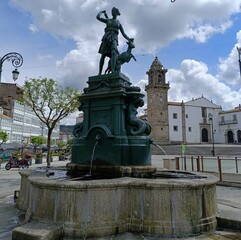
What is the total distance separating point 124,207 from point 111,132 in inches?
97.4

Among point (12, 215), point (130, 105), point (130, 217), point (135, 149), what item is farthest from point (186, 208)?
point (12, 215)

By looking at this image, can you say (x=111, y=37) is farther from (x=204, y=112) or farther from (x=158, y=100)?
(x=204, y=112)

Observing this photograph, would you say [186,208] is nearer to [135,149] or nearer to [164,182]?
[164,182]

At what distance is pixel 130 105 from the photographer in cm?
741

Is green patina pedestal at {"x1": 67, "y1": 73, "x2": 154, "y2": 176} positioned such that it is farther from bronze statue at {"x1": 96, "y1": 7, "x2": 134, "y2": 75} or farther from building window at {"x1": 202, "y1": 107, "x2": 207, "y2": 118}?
building window at {"x1": 202, "y1": 107, "x2": 207, "y2": 118}

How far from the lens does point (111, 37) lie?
8.12 metres

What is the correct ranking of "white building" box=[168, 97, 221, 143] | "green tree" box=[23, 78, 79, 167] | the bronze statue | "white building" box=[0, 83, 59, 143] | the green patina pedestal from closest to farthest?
1. the green patina pedestal
2. the bronze statue
3. "green tree" box=[23, 78, 79, 167]
4. "white building" box=[0, 83, 59, 143]
5. "white building" box=[168, 97, 221, 143]

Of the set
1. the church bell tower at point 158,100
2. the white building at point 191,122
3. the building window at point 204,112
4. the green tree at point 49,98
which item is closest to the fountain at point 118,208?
the green tree at point 49,98

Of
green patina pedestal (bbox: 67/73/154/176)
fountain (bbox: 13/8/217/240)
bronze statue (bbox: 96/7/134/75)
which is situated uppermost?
bronze statue (bbox: 96/7/134/75)

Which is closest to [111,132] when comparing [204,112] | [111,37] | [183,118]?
[111,37]

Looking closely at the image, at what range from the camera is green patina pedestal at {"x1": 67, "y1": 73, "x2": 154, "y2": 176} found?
6.66m

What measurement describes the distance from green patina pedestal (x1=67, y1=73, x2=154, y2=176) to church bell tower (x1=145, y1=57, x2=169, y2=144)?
202 ft

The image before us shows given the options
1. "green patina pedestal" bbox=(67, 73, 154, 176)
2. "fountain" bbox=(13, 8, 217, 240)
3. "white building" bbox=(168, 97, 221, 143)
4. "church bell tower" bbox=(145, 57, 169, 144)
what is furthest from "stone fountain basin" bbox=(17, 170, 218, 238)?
"white building" bbox=(168, 97, 221, 143)

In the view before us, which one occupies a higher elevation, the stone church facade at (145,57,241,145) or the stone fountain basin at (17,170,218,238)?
the stone church facade at (145,57,241,145)
